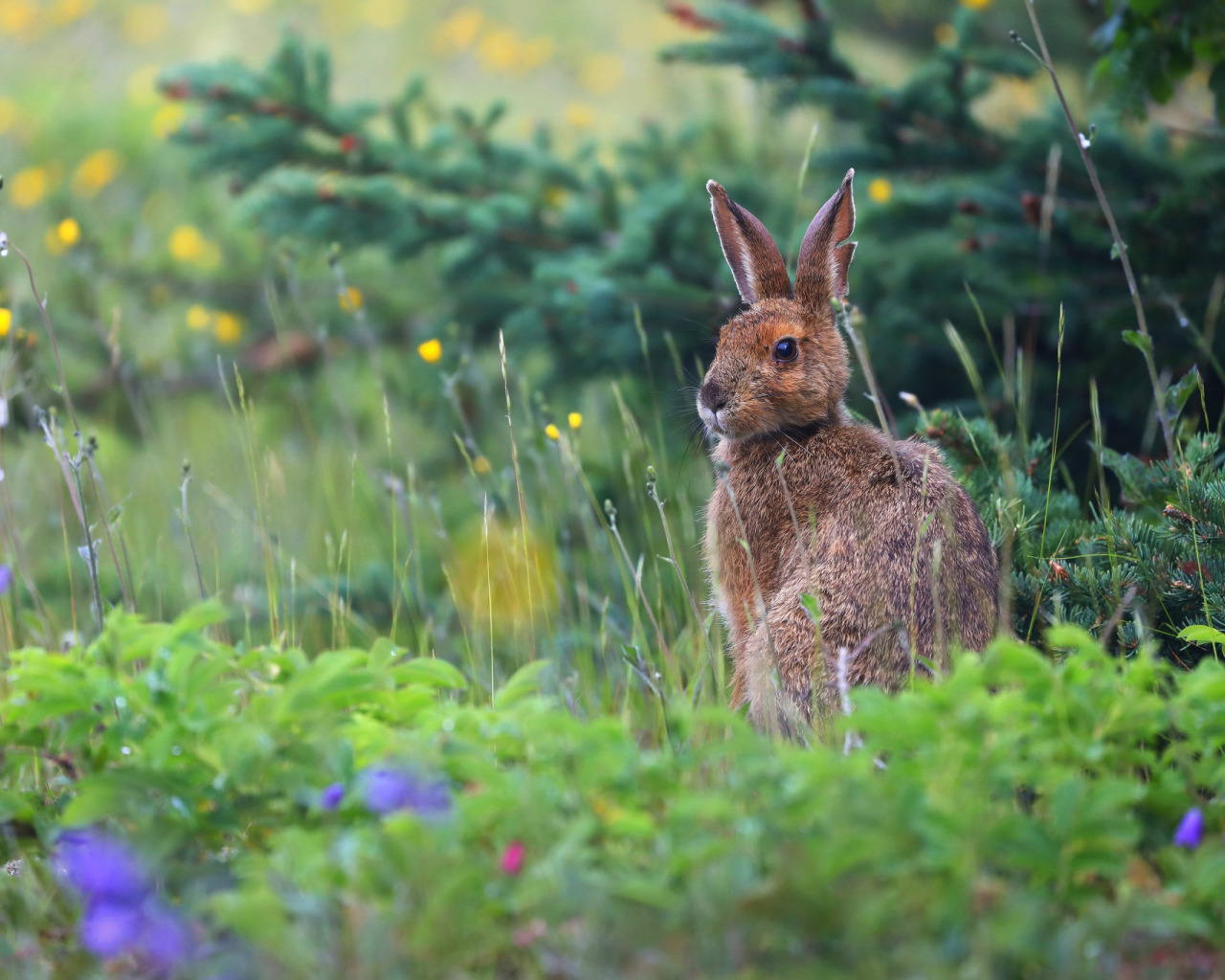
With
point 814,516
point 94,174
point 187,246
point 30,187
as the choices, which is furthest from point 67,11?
point 814,516

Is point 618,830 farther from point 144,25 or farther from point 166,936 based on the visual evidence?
point 144,25

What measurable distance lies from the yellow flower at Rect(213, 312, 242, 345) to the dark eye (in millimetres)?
4308

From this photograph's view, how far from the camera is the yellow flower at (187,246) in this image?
7.52 metres

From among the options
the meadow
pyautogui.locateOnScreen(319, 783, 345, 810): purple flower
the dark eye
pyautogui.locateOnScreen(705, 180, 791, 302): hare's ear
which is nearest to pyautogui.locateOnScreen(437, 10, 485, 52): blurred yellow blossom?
the meadow

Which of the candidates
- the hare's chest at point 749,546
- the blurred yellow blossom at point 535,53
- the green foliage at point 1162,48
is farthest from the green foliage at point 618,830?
the blurred yellow blossom at point 535,53

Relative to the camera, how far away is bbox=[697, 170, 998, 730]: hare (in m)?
3.00

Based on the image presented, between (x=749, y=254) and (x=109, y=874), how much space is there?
2703mm

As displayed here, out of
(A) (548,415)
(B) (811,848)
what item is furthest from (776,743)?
(A) (548,415)

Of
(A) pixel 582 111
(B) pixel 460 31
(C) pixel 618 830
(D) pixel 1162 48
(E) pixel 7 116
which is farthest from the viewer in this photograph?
(B) pixel 460 31

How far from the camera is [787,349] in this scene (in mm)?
3684

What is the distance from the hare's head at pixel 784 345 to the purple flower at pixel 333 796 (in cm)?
193

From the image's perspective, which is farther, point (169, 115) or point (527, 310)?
point (169, 115)

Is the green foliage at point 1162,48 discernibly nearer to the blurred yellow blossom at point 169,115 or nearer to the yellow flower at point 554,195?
the yellow flower at point 554,195

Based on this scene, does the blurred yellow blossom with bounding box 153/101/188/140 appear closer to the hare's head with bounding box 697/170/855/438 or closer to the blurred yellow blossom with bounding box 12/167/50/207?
the blurred yellow blossom with bounding box 12/167/50/207
